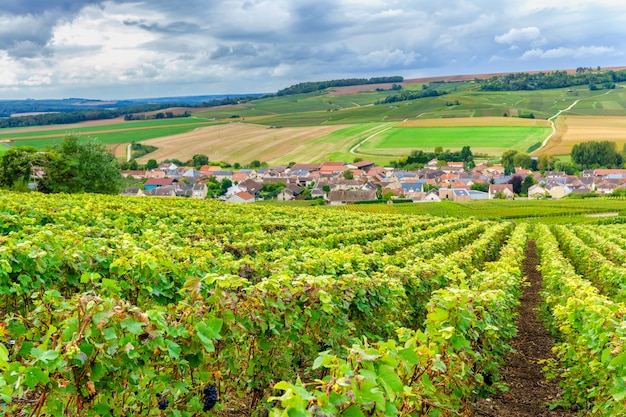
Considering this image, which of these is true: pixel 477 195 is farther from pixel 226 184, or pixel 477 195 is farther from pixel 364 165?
pixel 226 184

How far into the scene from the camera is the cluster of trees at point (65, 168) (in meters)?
46.9

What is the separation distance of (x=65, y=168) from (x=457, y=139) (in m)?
123

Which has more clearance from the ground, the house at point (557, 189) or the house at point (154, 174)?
the house at point (154, 174)

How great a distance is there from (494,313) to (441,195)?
97.0 m

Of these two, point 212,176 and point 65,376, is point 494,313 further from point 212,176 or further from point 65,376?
point 212,176

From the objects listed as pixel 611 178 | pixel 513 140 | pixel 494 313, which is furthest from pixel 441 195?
pixel 494 313

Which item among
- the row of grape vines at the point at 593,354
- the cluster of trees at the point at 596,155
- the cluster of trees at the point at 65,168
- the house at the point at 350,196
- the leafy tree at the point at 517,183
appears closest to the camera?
the row of grape vines at the point at 593,354

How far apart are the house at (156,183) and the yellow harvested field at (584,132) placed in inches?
3655

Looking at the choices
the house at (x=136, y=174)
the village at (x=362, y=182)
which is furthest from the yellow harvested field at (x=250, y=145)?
the house at (x=136, y=174)

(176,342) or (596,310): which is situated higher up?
(176,342)

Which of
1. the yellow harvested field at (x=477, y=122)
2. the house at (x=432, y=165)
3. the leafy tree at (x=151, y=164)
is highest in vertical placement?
the yellow harvested field at (x=477, y=122)

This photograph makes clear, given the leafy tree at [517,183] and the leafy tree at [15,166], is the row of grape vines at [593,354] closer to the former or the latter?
the leafy tree at [15,166]

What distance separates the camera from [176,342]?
4383mm

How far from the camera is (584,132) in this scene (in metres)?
138
